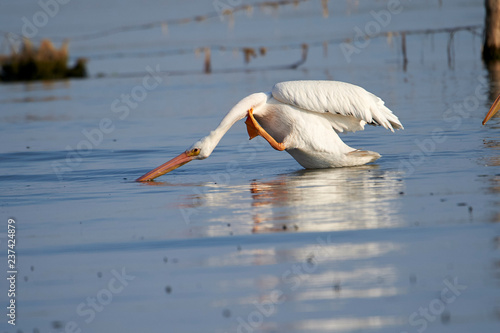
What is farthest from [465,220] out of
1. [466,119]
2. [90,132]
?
[90,132]

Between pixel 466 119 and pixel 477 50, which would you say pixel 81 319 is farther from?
pixel 477 50

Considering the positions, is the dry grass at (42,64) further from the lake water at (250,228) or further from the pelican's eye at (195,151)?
the pelican's eye at (195,151)

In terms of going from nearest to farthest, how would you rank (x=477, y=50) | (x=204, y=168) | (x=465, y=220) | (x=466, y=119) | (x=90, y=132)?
(x=465, y=220), (x=204, y=168), (x=466, y=119), (x=90, y=132), (x=477, y=50)

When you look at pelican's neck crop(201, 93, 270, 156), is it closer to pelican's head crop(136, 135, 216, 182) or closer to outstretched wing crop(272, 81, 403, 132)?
pelican's head crop(136, 135, 216, 182)

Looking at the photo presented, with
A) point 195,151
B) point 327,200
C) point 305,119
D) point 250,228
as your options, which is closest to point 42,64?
point 195,151

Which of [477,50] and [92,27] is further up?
[92,27]

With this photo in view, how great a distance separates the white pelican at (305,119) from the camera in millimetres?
9406

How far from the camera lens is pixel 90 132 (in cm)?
1538

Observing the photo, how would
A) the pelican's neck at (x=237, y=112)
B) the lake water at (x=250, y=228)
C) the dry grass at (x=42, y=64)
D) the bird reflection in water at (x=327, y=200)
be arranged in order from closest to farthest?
the lake water at (x=250, y=228), the bird reflection in water at (x=327, y=200), the pelican's neck at (x=237, y=112), the dry grass at (x=42, y=64)

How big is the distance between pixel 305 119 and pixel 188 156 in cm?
134

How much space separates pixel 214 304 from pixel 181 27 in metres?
69.0

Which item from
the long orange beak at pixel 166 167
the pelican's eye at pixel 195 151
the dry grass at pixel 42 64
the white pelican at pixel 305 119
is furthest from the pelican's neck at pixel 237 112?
the dry grass at pixel 42 64

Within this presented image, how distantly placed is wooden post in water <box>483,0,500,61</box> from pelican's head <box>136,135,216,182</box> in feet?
57.1

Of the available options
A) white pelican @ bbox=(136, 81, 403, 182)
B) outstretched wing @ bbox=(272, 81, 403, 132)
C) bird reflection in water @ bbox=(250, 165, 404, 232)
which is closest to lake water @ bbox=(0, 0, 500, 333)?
bird reflection in water @ bbox=(250, 165, 404, 232)
